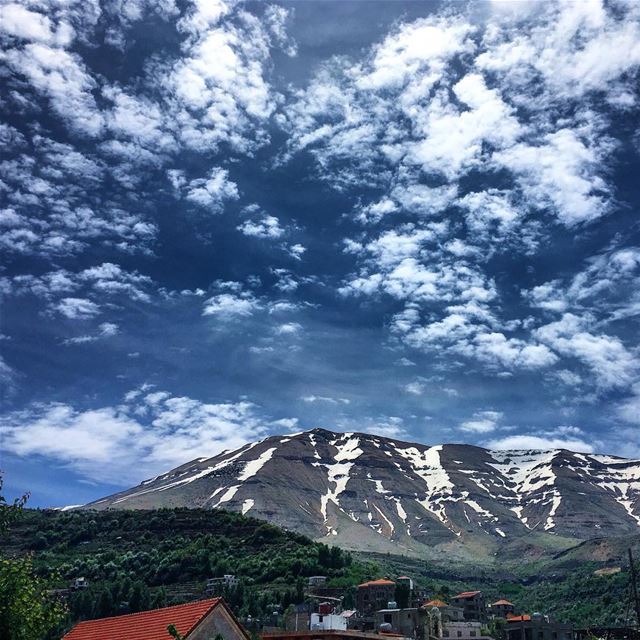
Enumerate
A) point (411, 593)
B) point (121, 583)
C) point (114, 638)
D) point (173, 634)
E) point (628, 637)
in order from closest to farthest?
1. point (173, 634)
2. point (114, 638)
3. point (628, 637)
4. point (121, 583)
5. point (411, 593)

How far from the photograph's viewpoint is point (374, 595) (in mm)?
162500

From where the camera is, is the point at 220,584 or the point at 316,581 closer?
the point at 220,584

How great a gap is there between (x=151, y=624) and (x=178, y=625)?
46.4 inches

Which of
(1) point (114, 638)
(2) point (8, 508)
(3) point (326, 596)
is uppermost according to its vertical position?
(3) point (326, 596)

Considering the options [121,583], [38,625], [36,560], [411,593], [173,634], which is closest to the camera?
[38,625]

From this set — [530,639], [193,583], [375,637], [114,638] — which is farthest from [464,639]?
[114,638]

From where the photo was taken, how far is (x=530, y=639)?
455 ft

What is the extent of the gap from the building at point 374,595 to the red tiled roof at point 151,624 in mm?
137421

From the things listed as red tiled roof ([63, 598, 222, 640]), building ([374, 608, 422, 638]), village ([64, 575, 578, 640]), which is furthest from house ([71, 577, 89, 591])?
red tiled roof ([63, 598, 222, 640])

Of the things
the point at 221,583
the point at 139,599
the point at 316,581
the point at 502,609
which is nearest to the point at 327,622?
the point at 139,599

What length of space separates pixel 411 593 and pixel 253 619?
45.0 m

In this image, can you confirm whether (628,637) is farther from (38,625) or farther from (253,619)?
(38,625)

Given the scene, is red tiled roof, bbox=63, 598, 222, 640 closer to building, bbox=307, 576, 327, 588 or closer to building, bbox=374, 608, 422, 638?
building, bbox=374, 608, 422, 638

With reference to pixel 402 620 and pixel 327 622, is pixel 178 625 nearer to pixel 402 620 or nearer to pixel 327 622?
pixel 327 622
